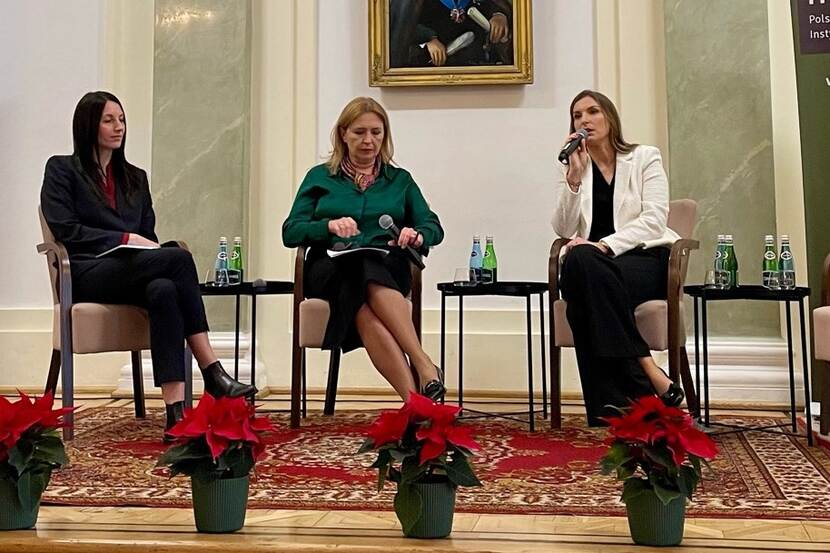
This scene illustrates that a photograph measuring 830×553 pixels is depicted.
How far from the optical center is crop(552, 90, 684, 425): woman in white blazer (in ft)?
9.60

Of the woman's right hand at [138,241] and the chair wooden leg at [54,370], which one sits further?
the chair wooden leg at [54,370]

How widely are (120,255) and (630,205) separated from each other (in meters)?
1.75

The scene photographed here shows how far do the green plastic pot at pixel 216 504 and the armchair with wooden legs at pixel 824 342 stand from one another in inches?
75.4

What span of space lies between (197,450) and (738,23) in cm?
324

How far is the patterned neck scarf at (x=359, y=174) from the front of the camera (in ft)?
11.0

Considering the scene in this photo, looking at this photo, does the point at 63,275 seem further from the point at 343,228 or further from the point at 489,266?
the point at 489,266

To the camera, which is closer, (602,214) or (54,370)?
(54,370)

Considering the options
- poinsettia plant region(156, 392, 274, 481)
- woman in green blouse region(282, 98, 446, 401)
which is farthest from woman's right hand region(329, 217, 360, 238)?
poinsettia plant region(156, 392, 274, 481)

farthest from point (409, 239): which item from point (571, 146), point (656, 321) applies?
point (656, 321)

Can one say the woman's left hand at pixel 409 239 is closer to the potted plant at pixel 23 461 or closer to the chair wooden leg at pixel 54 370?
the chair wooden leg at pixel 54 370

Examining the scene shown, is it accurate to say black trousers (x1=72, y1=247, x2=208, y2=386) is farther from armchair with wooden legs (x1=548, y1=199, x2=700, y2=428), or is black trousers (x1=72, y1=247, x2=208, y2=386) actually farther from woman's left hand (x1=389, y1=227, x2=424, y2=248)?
armchair with wooden legs (x1=548, y1=199, x2=700, y2=428)

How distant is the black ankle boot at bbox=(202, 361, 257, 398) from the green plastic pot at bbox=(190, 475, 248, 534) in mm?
1194

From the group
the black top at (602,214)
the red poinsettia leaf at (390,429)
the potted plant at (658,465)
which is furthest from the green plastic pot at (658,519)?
the black top at (602,214)

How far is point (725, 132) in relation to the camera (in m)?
3.92
